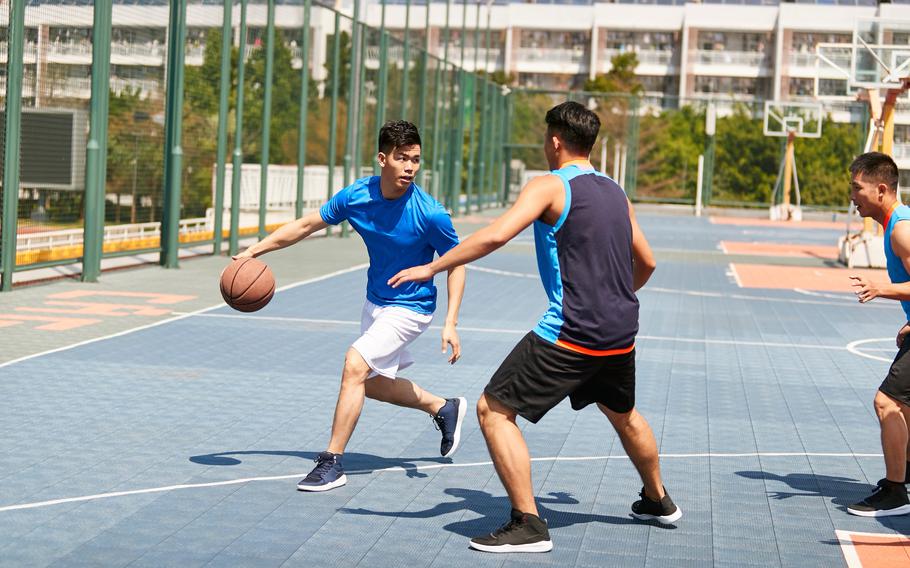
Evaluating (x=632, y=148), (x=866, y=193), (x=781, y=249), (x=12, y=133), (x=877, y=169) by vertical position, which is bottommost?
(x=781, y=249)

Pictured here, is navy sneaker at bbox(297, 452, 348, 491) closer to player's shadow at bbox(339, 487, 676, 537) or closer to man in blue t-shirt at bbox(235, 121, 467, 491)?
man in blue t-shirt at bbox(235, 121, 467, 491)

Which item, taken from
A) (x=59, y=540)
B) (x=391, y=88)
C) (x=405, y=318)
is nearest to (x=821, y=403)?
(x=405, y=318)

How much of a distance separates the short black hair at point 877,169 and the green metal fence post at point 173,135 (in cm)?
1304

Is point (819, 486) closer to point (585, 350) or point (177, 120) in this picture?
point (585, 350)

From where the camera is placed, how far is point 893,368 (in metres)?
6.42

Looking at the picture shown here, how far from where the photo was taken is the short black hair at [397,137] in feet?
21.3

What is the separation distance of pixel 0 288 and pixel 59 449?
7.83 meters

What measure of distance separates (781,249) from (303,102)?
11753 millimetres

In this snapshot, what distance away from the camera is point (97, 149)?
52.9 ft

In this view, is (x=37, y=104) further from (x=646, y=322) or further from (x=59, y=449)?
(x=59, y=449)

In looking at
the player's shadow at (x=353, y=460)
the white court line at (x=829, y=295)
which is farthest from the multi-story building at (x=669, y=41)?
the player's shadow at (x=353, y=460)

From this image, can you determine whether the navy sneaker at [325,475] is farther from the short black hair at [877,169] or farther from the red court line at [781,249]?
the red court line at [781,249]

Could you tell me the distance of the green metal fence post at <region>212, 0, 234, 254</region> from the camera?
65.5 ft

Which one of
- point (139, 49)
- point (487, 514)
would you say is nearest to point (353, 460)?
point (487, 514)
